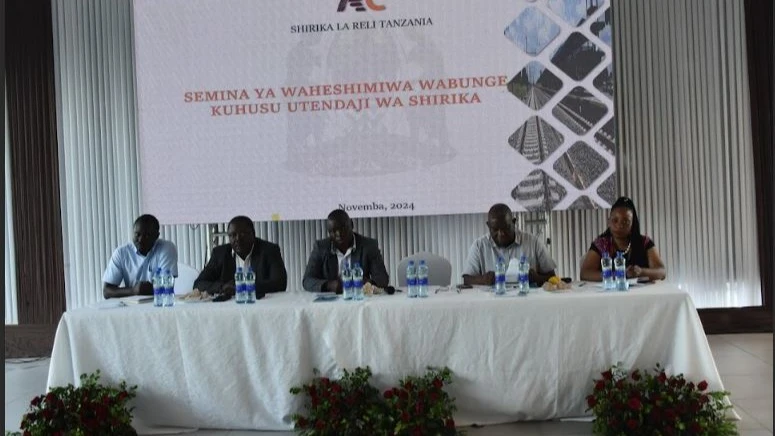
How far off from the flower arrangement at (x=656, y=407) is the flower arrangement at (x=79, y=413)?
210 centimetres

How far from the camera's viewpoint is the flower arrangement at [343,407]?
351 cm

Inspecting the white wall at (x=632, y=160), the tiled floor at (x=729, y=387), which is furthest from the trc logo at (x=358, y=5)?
the tiled floor at (x=729, y=387)

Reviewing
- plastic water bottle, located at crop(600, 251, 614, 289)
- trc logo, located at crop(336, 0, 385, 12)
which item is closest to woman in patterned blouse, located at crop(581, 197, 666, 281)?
plastic water bottle, located at crop(600, 251, 614, 289)

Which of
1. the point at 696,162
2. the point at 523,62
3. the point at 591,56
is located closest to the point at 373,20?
the point at 523,62

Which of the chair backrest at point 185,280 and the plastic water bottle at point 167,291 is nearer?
the plastic water bottle at point 167,291

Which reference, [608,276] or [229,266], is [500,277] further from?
[229,266]

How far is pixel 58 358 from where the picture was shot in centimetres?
384

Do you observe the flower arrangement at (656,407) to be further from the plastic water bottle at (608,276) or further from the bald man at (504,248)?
the bald man at (504,248)

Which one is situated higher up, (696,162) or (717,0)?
(717,0)

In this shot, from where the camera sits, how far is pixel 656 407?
3344mm

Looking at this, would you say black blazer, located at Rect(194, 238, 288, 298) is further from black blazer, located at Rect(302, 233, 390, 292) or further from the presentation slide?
the presentation slide

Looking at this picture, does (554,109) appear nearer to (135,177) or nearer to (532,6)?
(532,6)

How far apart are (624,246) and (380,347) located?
165 centimetres

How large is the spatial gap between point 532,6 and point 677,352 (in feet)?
9.73
